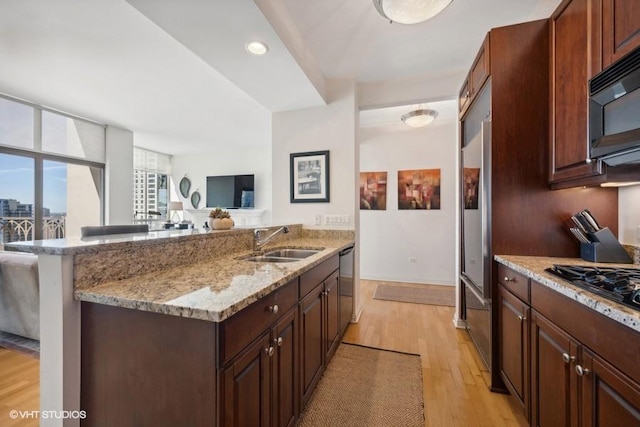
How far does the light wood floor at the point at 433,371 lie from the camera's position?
1567 mm

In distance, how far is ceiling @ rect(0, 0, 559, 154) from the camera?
171cm

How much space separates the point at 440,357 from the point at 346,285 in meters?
0.96

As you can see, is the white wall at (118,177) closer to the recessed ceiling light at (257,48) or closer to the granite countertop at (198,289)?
the recessed ceiling light at (257,48)

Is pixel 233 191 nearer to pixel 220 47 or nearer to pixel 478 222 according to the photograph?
pixel 220 47

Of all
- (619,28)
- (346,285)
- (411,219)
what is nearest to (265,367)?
(346,285)

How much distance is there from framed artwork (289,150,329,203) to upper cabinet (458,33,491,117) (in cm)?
137

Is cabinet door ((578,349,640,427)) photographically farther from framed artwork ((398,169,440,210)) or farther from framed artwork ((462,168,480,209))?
framed artwork ((398,169,440,210))

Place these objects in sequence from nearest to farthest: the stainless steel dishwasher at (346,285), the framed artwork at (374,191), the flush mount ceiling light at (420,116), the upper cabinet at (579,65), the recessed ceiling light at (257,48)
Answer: the upper cabinet at (579,65) < the recessed ceiling light at (257,48) < the stainless steel dishwasher at (346,285) < the flush mount ceiling light at (420,116) < the framed artwork at (374,191)

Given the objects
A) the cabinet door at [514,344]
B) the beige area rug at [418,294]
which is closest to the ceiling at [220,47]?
the cabinet door at [514,344]

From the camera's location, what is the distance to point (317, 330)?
1699 mm

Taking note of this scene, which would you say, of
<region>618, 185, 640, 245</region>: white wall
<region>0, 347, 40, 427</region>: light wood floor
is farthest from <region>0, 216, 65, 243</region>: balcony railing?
<region>618, 185, 640, 245</region>: white wall

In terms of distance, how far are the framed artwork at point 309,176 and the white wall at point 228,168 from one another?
3.36 m

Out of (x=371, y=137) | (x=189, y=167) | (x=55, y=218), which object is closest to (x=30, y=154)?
(x=55, y=218)

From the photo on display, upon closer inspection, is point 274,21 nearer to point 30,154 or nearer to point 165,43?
point 165,43
